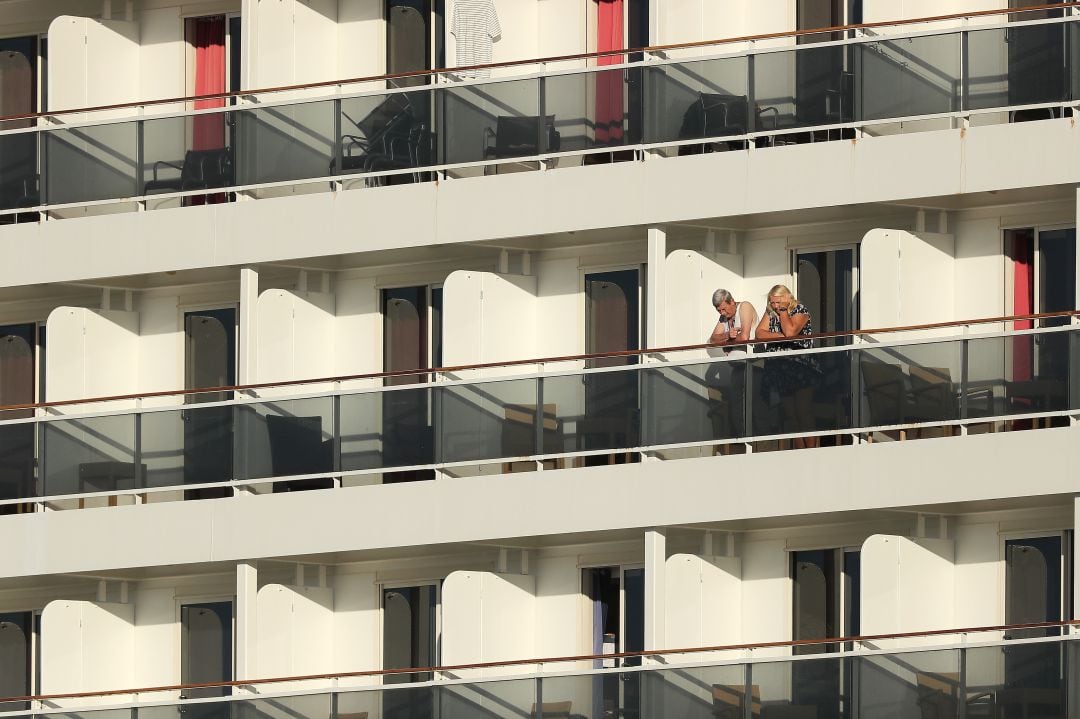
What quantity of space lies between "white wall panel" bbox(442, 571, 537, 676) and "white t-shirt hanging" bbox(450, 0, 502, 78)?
19.0 feet

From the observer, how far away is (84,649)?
51469mm

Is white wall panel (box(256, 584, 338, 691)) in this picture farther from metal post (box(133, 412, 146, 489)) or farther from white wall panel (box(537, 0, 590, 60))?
white wall panel (box(537, 0, 590, 60))

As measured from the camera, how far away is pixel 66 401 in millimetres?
51562

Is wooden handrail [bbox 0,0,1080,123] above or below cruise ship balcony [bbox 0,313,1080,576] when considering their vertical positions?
above

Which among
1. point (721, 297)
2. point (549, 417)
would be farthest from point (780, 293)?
point (549, 417)

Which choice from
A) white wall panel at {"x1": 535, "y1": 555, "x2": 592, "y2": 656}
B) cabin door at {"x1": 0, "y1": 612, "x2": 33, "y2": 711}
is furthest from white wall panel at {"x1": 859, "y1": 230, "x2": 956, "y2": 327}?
cabin door at {"x1": 0, "y1": 612, "x2": 33, "y2": 711}

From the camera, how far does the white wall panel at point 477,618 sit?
162 feet

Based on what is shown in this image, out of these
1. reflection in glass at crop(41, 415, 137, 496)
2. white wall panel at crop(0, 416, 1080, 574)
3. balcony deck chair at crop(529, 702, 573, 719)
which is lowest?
balcony deck chair at crop(529, 702, 573, 719)

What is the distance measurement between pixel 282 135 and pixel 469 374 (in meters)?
3.65

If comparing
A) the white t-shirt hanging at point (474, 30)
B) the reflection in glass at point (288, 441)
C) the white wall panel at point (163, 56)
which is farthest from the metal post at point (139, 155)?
the white t-shirt hanging at point (474, 30)

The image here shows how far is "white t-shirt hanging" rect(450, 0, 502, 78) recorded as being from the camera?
1993 inches

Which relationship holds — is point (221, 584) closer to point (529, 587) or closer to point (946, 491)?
point (529, 587)

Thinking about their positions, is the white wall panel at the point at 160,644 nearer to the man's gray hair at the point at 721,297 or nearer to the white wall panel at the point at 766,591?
the white wall panel at the point at 766,591

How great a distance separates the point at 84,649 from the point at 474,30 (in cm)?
840
